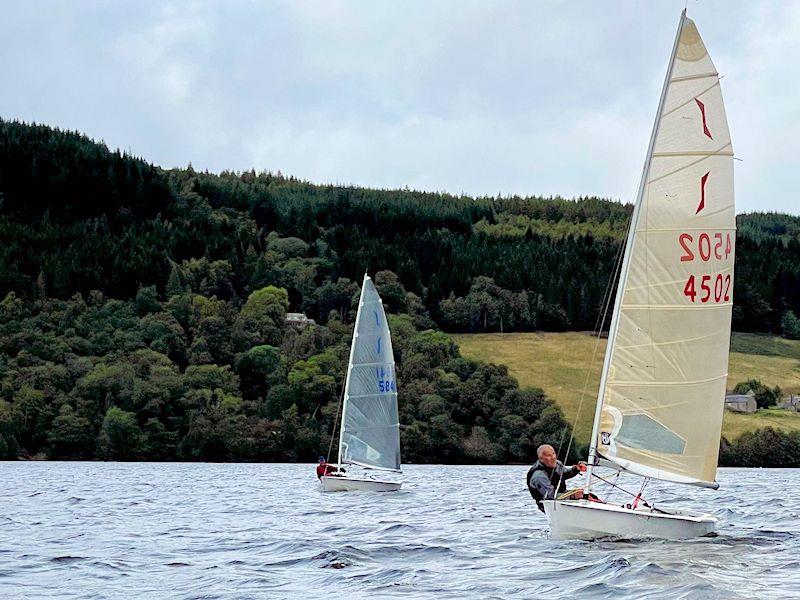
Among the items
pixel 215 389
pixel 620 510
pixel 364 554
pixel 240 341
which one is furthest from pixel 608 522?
pixel 240 341

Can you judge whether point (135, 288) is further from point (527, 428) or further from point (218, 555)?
point (218, 555)

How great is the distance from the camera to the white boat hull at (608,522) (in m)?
26.0

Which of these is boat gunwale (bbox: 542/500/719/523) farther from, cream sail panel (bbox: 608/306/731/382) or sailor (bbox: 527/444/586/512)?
cream sail panel (bbox: 608/306/731/382)

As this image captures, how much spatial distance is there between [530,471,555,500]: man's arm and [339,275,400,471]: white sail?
31.7 metres

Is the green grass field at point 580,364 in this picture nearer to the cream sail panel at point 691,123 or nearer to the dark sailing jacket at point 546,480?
the dark sailing jacket at point 546,480

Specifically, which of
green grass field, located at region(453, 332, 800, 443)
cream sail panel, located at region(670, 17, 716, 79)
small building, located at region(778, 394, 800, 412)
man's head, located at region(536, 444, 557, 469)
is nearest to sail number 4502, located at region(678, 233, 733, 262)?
cream sail panel, located at region(670, 17, 716, 79)

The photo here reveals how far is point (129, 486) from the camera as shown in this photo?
2408 inches

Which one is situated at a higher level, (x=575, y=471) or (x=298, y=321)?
(x=298, y=321)

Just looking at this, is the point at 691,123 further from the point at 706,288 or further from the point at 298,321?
the point at 298,321

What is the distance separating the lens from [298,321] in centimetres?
16462

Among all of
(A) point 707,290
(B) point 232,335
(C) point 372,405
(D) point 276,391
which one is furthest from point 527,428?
(A) point 707,290

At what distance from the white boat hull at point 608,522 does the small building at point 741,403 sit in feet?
385

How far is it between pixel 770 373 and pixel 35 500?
12348 cm

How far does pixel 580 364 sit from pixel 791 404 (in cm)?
2482
